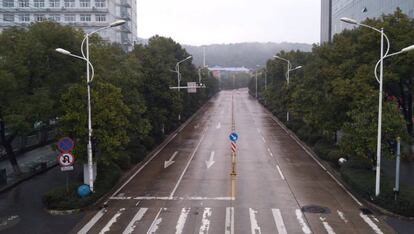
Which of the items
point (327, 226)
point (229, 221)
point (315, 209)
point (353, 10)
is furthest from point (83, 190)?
point (353, 10)

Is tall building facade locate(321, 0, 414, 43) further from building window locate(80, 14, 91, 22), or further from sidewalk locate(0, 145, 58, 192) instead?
building window locate(80, 14, 91, 22)

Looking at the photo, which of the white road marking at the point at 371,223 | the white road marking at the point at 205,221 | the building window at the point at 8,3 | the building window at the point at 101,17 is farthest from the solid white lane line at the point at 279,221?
the building window at the point at 8,3

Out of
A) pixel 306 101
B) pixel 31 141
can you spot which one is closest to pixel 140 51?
pixel 31 141

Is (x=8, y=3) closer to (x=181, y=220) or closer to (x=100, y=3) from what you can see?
(x=100, y=3)

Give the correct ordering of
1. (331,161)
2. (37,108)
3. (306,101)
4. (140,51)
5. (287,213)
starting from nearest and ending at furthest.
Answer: (287,213) → (37,108) → (331,161) → (306,101) → (140,51)

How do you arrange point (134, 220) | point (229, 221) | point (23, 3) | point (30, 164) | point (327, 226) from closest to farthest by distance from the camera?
point (327, 226)
point (229, 221)
point (134, 220)
point (30, 164)
point (23, 3)

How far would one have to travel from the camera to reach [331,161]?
29734mm

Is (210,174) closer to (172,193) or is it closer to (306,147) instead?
(172,193)

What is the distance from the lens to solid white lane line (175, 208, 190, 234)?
16730 mm

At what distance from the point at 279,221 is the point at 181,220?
159 inches

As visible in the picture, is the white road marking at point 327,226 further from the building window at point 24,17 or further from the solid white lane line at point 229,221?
the building window at point 24,17

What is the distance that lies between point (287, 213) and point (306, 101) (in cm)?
1922

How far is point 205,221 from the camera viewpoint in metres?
17.7

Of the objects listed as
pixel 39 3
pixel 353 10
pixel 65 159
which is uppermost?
pixel 39 3
